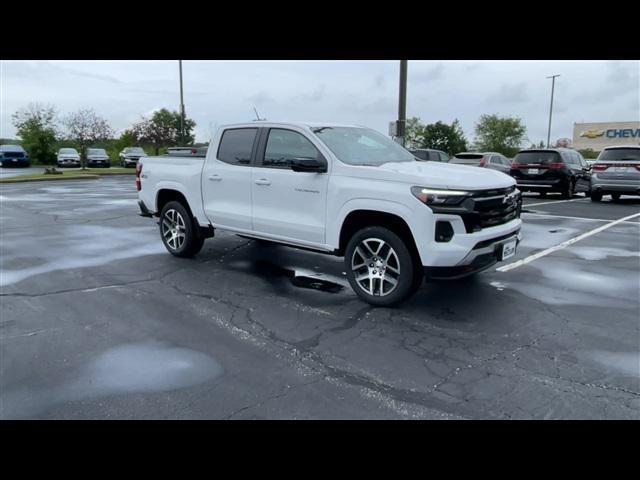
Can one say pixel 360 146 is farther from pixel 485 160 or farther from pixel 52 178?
pixel 52 178

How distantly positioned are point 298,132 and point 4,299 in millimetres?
3779

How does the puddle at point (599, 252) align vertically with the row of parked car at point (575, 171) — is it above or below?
below

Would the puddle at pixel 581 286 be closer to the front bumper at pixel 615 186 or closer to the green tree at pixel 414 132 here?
the front bumper at pixel 615 186

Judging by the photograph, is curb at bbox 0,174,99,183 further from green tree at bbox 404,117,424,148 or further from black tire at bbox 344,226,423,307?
green tree at bbox 404,117,424,148

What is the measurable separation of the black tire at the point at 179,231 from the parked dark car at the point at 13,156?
114ft

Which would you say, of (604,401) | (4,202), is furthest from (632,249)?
(4,202)

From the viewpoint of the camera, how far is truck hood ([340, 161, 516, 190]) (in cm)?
450

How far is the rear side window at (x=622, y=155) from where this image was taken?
14422mm

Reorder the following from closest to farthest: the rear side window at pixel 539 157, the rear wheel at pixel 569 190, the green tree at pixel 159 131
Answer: the rear side window at pixel 539 157 → the rear wheel at pixel 569 190 → the green tree at pixel 159 131

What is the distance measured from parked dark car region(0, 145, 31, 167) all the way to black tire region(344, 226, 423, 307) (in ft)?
125

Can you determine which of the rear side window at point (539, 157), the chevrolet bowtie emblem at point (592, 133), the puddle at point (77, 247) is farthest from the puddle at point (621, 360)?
the chevrolet bowtie emblem at point (592, 133)

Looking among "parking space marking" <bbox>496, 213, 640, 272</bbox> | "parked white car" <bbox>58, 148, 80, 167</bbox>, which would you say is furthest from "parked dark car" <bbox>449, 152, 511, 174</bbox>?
"parked white car" <bbox>58, 148, 80, 167</bbox>
